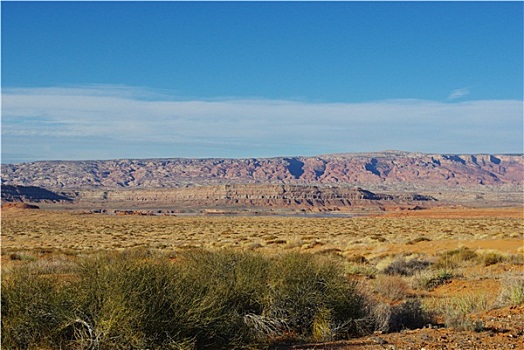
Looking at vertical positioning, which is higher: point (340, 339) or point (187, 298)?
point (187, 298)

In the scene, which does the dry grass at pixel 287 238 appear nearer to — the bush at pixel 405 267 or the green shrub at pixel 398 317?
the bush at pixel 405 267

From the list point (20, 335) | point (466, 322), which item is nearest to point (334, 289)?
point (466, 322)

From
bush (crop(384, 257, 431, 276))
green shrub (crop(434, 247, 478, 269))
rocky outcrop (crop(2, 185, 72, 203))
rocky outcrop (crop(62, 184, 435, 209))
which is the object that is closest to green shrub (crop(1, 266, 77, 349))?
bush (crop(384, 257, 431, 276))

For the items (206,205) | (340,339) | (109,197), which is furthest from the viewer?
(109,197)

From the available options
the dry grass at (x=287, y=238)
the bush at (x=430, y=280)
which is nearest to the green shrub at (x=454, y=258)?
the dry grass at (x=287, y=238)

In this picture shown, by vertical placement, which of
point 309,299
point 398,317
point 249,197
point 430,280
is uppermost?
point 309,299

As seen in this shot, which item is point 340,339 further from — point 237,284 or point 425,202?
point 425,202

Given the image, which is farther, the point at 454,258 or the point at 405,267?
the point at 454,258

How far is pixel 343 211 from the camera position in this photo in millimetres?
135500

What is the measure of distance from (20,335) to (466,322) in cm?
664

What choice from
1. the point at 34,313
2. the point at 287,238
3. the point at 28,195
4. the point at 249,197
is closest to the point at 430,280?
the point at 34,313

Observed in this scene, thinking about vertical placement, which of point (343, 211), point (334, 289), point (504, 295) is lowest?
point (343, 211)

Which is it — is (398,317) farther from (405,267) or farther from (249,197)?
(249,197)

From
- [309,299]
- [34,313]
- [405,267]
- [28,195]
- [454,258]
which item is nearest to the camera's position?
[34,313]
